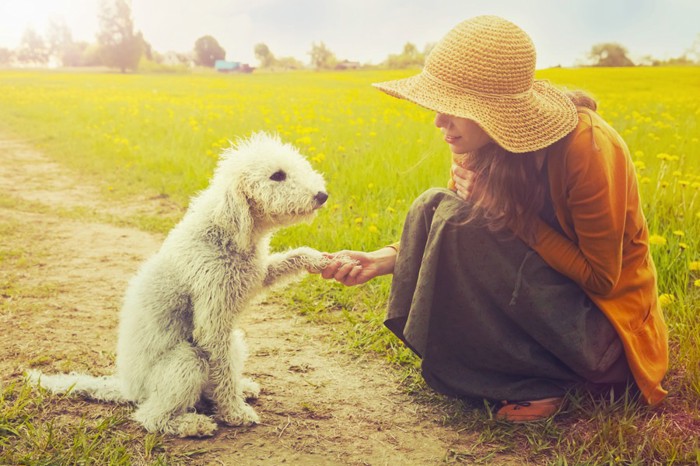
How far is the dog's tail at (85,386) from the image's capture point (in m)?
2.98

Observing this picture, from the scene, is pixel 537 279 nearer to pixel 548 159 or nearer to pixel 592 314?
pixel 592 314

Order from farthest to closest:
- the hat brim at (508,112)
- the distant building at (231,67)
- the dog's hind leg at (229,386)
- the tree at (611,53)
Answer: the distant building at (231,67), the tree at (611,53), the dog's hind leg at (229,386), the hat brim at (508,112)

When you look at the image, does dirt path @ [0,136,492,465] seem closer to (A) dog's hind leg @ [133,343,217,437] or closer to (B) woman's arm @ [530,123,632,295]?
(A) dog's hind leg @ [133,343,217,437]

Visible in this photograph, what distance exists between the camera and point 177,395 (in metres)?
2.73

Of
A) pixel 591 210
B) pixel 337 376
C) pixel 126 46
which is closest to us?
pixel 591 210

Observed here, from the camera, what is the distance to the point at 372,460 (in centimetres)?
266

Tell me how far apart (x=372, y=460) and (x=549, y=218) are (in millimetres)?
1393

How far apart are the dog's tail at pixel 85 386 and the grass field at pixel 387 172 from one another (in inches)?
55.3

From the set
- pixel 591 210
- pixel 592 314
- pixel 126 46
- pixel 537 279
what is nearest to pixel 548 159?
pixel 591 210

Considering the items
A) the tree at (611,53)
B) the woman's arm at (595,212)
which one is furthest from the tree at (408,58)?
the woman's arm at (595,212)

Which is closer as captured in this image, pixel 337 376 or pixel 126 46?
pixel 337 376

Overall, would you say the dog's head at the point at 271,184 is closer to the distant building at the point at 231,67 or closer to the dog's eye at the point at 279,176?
the dog's eye at the point at 279,176

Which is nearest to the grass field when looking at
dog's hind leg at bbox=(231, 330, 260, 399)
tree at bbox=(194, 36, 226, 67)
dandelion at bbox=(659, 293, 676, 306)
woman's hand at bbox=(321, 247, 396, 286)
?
dandelion at bbox=(659, 293, 676, 306)

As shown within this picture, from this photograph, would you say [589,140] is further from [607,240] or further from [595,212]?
[607,240]
